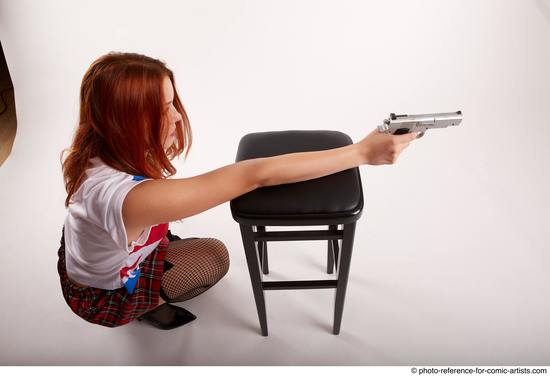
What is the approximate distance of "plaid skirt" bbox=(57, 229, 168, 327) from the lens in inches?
45.6

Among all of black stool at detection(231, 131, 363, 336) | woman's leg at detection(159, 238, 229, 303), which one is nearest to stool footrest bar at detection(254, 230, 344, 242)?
black stool at detection(231, 131, 363, 336)

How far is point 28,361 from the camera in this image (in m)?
1.35

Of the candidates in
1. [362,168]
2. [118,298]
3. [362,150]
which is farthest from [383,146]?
[362,168]

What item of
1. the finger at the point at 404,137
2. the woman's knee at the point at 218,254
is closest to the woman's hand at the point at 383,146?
the finger at the point at 404,137

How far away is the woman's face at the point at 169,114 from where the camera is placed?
35.8 inches

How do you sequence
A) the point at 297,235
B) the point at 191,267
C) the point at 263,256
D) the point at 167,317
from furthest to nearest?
the point at 263,256 < the point at 167,317 < the point at 191,267 < the point at 297,235

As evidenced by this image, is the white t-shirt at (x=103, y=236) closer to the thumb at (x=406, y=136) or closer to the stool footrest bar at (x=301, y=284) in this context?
the stool footrest bar at (x=301, y=284)

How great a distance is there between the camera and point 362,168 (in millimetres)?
2061

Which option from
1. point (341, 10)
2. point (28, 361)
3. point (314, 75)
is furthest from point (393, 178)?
point (28, 361)

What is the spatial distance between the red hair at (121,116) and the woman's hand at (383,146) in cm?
47

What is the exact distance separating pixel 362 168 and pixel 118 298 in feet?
4.36

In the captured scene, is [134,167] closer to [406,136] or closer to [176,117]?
[176,117]

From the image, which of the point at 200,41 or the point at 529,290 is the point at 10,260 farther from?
the point at 529,290

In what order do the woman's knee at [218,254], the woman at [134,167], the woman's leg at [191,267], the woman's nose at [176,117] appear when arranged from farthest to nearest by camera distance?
the woman's knee at [218,254]
the woman's leg at [191,267]
the woman's nose at [176,117]
the woman at [134,167]
